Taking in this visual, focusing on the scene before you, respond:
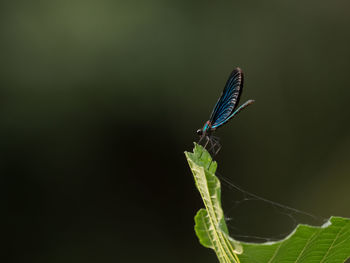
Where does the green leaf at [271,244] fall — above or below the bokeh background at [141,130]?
above

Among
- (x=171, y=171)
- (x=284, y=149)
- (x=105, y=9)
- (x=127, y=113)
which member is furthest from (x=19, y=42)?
(x=284, y=149)

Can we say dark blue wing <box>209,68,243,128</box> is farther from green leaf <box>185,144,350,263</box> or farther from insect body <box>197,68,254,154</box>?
green leaf <box>185,144,350,263</box>

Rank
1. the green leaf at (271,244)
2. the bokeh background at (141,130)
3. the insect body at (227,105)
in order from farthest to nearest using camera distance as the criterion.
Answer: the bokeh background at (141,130) → the insect body at (227,105) → the green leaf at (271,244)

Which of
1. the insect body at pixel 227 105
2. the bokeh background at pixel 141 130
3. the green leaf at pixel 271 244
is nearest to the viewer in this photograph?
the green leaf at pixel 271 244

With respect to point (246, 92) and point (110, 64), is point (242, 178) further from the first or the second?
point (110, 64)

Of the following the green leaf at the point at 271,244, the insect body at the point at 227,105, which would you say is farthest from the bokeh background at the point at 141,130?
the green leaf at the point at 271,244

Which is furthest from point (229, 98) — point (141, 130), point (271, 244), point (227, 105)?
point (141, 130)

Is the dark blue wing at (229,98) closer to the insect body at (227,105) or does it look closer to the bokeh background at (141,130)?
the insect body at (227,105)
